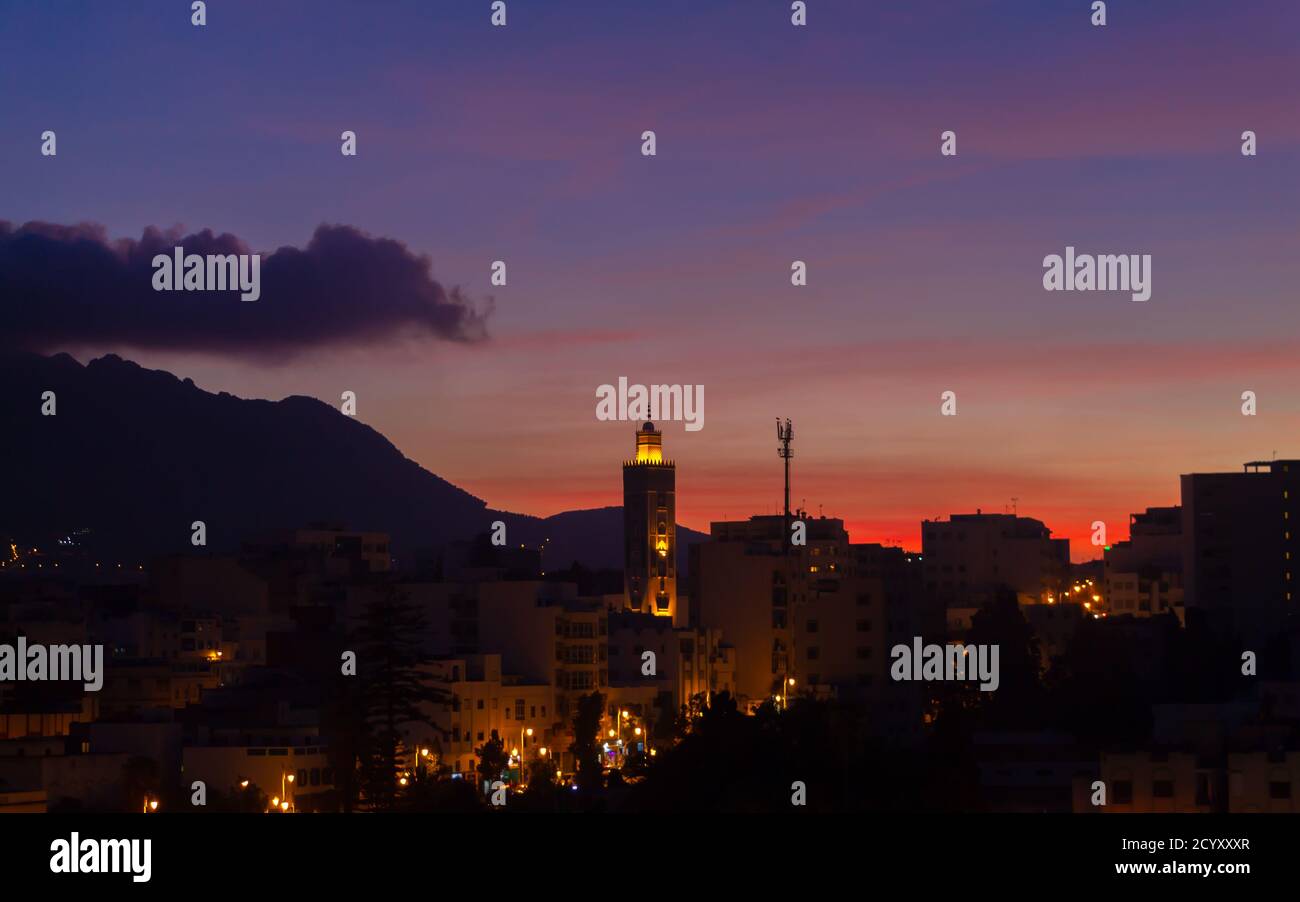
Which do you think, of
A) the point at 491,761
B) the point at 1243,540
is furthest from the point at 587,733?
the point at 1243,540

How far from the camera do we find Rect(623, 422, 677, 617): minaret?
115m

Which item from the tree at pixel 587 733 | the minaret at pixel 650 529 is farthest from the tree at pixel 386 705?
the minaret at pixel 650 529

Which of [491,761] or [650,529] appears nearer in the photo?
[491,761]

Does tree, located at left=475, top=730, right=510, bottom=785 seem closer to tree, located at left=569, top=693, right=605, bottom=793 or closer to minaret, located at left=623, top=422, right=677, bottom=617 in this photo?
tree, located at left=569, top=693, right=605, bottom=793

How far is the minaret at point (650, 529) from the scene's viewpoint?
114688mm

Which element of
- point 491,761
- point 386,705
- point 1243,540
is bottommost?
point 491,761

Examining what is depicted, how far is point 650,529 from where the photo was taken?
11662 cm

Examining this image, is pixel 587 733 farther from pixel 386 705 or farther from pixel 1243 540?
pixel 1243 540

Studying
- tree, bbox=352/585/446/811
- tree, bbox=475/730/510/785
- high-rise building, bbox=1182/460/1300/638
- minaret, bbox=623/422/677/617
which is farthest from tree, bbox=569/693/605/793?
high-rise building, bbox=1182/460/1300/638

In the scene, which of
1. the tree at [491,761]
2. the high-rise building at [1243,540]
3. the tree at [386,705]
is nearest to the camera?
the tree at [386,705]

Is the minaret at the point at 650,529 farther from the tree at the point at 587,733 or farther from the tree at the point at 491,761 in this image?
the tree at the point at 491,761
